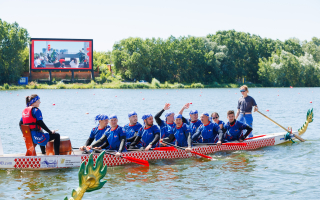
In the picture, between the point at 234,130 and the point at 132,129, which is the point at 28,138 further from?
the point at 234,130

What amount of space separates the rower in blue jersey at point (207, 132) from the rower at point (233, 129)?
0.26m

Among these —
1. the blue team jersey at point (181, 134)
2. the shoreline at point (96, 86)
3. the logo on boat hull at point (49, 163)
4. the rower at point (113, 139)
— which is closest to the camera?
the logo on boat hull at point (49, 163)

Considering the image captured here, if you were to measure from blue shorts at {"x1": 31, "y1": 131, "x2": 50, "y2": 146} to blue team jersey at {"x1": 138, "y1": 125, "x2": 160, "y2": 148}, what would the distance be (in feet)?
9.74

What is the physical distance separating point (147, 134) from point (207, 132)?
2.27m

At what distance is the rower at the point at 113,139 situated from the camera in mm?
10414

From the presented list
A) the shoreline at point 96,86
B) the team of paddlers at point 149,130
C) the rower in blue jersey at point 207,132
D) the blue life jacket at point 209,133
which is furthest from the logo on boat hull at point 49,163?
the shoreline at point 96,86

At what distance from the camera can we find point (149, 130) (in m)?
11.5

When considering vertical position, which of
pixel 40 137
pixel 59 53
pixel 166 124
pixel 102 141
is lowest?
pixel 102 141

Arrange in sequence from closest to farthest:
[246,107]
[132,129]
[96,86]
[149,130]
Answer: [149,130]
[132,129]
[246,107]
[96,86]

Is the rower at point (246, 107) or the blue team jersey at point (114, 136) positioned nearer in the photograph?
the blue team jersey at point (114, 136)

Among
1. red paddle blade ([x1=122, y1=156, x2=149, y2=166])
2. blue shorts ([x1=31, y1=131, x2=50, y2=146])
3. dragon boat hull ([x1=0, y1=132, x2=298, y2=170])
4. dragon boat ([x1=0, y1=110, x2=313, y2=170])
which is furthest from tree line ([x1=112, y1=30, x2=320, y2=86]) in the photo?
blue shorts ([x1=31, y1=131, x2=50, y2=146])

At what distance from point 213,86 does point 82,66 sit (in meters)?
30.9

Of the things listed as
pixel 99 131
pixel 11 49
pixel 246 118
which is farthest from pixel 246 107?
pixel 11 49

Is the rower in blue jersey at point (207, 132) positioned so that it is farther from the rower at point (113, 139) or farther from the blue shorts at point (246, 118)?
the rower at point (113, 139)
